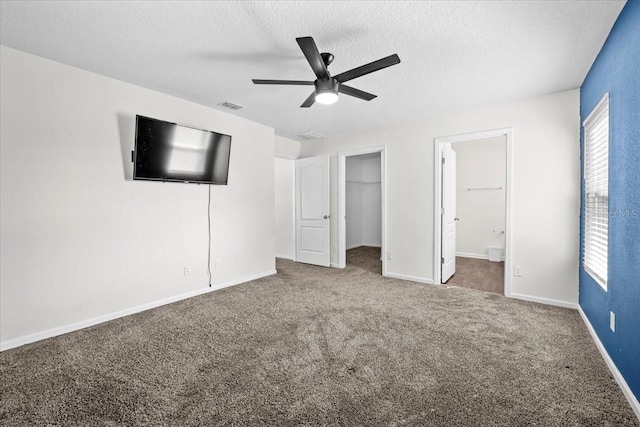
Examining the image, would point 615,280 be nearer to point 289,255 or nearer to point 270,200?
point 270,200

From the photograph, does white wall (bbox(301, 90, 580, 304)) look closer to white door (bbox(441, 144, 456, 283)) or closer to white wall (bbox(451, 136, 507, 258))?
white door (bbox(441, 144, 456, 283))

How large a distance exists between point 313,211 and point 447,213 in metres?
2.29

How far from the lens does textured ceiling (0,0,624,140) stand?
1.89m

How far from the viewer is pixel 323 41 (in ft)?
7.35

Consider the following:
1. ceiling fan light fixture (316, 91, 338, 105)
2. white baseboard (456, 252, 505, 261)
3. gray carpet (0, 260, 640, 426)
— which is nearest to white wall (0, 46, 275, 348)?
gray carpet (0, 260, 640, 426)

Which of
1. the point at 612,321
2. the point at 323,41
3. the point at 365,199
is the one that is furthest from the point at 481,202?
the point at 323,41

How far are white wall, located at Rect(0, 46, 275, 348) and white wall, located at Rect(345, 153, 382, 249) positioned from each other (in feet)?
14.7

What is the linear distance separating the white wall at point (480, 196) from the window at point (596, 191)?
10.2 feet

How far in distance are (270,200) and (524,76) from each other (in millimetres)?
3573

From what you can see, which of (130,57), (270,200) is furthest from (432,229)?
(130,57)

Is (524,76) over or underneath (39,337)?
over

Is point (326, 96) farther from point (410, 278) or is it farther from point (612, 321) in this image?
point (410, 278)

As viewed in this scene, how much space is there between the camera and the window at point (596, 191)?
89.6 inches

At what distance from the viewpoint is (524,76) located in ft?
9.26
